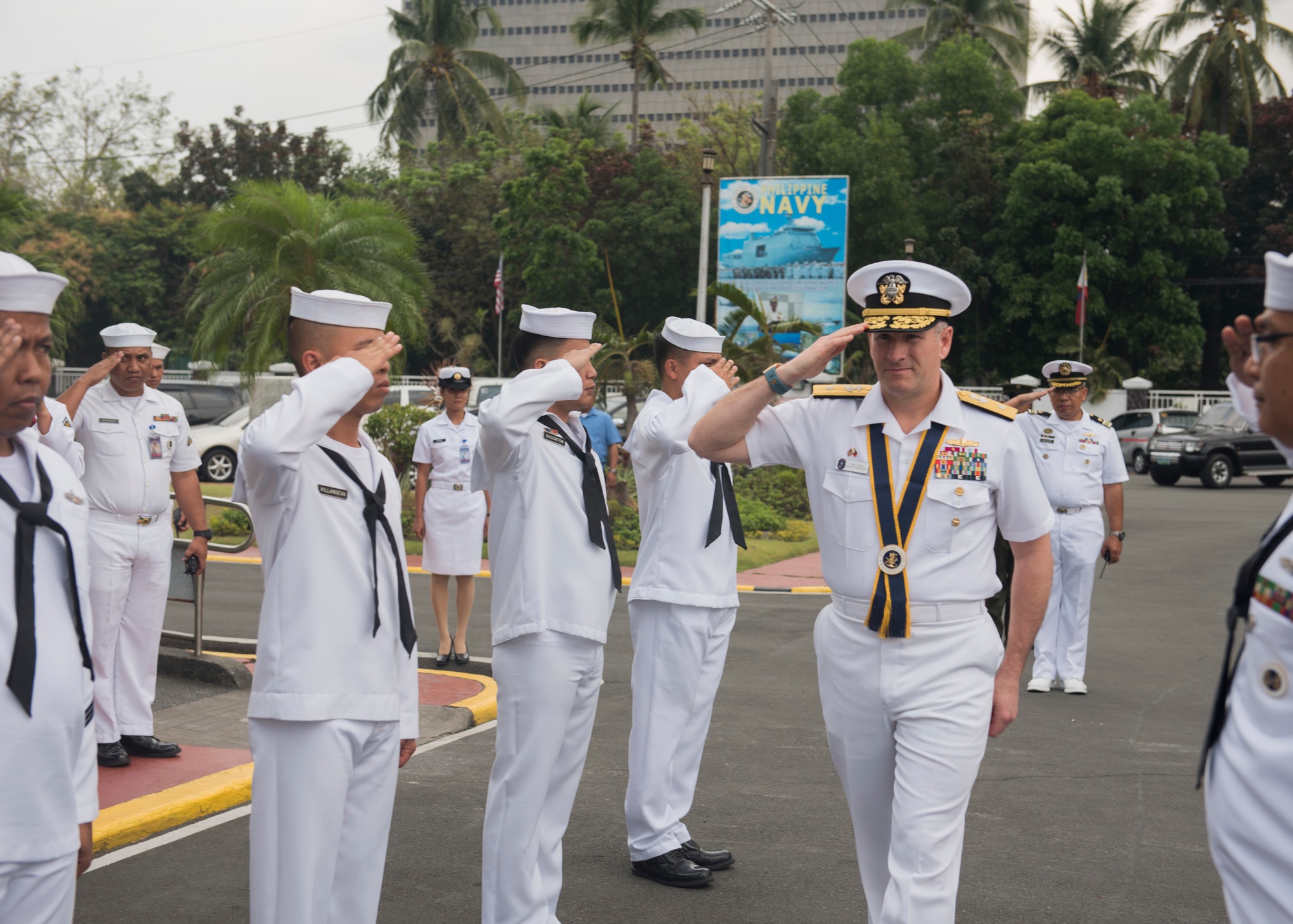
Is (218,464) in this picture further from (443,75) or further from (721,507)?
(443,75)

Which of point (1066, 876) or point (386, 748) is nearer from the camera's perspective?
point (386, 748)

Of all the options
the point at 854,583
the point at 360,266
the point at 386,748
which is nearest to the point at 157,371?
the point at 386,748

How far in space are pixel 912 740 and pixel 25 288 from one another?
2.66 metres

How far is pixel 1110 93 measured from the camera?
1811 inches

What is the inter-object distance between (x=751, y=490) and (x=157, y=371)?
14.9 meters

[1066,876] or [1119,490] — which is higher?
[1119,490]

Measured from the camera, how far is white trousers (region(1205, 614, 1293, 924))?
2.22 metres

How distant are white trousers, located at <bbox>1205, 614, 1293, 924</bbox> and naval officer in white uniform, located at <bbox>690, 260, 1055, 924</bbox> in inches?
55.5

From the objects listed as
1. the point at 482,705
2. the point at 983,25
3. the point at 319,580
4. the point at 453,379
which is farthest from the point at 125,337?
the point at 983,25

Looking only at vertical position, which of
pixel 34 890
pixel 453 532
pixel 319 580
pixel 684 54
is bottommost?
pixel 453 532

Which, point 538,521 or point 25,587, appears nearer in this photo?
point 25,587

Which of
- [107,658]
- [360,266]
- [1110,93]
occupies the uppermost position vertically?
[1110,93]

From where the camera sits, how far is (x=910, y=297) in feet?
13.4

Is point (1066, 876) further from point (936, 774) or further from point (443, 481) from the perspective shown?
point (443, 481)
